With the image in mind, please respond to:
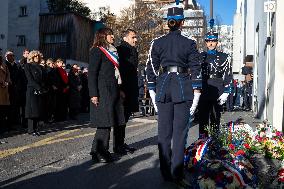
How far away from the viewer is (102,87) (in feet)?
22.0

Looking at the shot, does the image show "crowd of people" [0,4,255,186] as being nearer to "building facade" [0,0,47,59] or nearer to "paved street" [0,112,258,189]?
"paved street" [0,112,258,189]

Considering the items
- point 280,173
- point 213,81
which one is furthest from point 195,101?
point 213,81

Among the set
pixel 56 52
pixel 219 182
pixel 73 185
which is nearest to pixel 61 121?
pixel 73 185

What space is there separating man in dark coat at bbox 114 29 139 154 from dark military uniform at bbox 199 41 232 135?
1237 mm

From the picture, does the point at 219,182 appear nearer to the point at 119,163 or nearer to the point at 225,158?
the point at 225,158

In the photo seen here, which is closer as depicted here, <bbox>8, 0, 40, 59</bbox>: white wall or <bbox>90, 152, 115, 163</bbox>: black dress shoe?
<bbox>90, 152, 115, 163</bbox>: black dress shoe

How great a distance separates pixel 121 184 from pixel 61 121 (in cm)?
915

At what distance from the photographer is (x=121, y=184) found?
17.4 feet

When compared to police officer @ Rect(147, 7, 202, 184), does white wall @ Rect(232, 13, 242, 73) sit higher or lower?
higher

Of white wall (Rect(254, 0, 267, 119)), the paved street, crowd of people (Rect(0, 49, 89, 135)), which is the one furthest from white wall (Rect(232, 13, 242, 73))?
the paved street

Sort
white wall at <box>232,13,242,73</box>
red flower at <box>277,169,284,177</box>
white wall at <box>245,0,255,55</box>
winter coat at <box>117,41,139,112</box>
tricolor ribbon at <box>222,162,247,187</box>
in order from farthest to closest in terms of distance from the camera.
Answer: white wall at <box>232,13,242,73</box> < white wall at <box>245,0,255,55</box> < winter coat at <box>117,41,139,112</box> < red flower at <box>277,169,284,177</box> < tricolor ribbon at <box>222,162,247,187</box>

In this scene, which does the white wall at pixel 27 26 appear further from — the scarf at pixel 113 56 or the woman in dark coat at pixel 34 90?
the scarf at pixel 113 56

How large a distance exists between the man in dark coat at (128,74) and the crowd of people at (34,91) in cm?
331

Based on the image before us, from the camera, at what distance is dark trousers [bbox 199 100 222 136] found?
7930 mm
